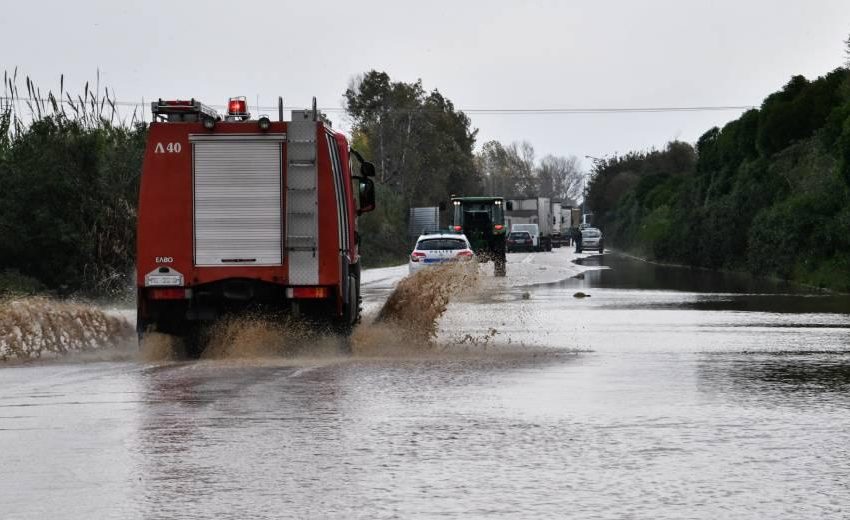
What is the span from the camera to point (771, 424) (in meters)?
12.2

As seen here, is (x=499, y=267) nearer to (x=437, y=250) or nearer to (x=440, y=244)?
(x=440, y=244)

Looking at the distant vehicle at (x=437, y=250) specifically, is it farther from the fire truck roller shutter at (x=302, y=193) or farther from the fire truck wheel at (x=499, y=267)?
the fire truck roller shutter at (x=302, y=193)

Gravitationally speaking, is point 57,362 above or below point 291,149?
below

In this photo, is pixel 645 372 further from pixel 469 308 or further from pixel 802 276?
pixel 802 276

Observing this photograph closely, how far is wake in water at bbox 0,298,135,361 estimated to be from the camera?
768 inches

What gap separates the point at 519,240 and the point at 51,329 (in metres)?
75.4

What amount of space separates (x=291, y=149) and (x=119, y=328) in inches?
205

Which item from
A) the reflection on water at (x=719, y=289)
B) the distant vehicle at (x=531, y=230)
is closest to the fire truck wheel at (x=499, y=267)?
Result: the reflection on water at (x=719, y=289)

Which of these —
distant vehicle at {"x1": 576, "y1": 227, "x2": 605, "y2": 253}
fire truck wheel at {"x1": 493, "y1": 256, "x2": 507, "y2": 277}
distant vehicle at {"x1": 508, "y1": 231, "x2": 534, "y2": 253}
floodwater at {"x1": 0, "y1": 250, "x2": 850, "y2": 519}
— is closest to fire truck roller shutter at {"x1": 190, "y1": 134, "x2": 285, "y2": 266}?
floodwater at {"x1": 0, "y1": 250, "x2": 850, "y2": 519}

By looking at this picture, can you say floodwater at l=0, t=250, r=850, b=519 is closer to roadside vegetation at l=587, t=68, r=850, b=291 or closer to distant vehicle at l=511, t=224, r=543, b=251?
roadside vegetation at l=587, t=68, r=850, b=291

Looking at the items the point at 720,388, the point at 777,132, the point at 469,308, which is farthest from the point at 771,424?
the point at 777,132

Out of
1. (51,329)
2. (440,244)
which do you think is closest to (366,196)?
(51,329)

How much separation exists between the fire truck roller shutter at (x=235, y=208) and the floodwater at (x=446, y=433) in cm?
127

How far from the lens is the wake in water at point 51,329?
1952cm
